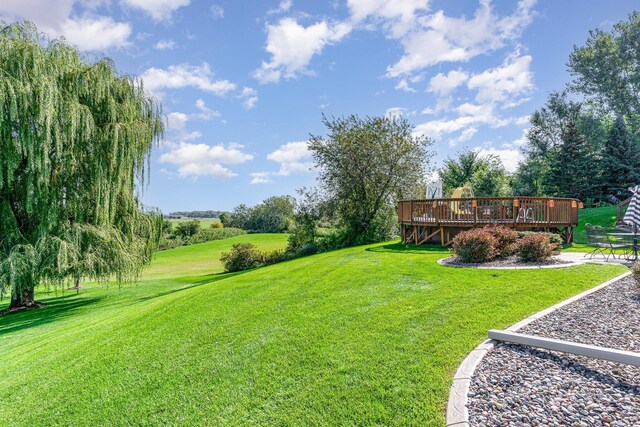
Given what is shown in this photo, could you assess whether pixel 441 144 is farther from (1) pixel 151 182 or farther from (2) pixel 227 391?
(2) pixel 227 391

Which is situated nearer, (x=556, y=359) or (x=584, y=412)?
(x=584, y=412)

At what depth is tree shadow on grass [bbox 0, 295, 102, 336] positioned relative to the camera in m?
8.70

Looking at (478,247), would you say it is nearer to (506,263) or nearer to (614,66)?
(506,263)

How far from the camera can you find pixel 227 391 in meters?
3.43

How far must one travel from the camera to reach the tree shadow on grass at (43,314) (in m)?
8.70

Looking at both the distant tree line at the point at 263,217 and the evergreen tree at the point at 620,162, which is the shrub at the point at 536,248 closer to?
the evergreen tree at the point at 620,162

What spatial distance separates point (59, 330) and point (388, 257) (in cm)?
818

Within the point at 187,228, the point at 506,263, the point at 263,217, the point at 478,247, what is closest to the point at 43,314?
the point at 478,247

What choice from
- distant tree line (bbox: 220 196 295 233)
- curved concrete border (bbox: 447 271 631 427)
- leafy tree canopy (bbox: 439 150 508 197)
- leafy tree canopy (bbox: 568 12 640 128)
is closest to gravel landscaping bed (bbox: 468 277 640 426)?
curved concrete border (bbox: 447 271 631 427)

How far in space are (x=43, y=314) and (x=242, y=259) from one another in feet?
32.7

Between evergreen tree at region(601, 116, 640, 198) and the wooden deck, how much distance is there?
1481 cm

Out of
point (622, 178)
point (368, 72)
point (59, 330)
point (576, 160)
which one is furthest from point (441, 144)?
point (59, 330)

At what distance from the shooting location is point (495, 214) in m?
10.8

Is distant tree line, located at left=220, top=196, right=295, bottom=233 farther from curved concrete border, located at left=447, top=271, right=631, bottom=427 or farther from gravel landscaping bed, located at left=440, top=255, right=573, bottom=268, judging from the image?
curved concrete border, located at left=447, top=271, right=631, bottom=427
